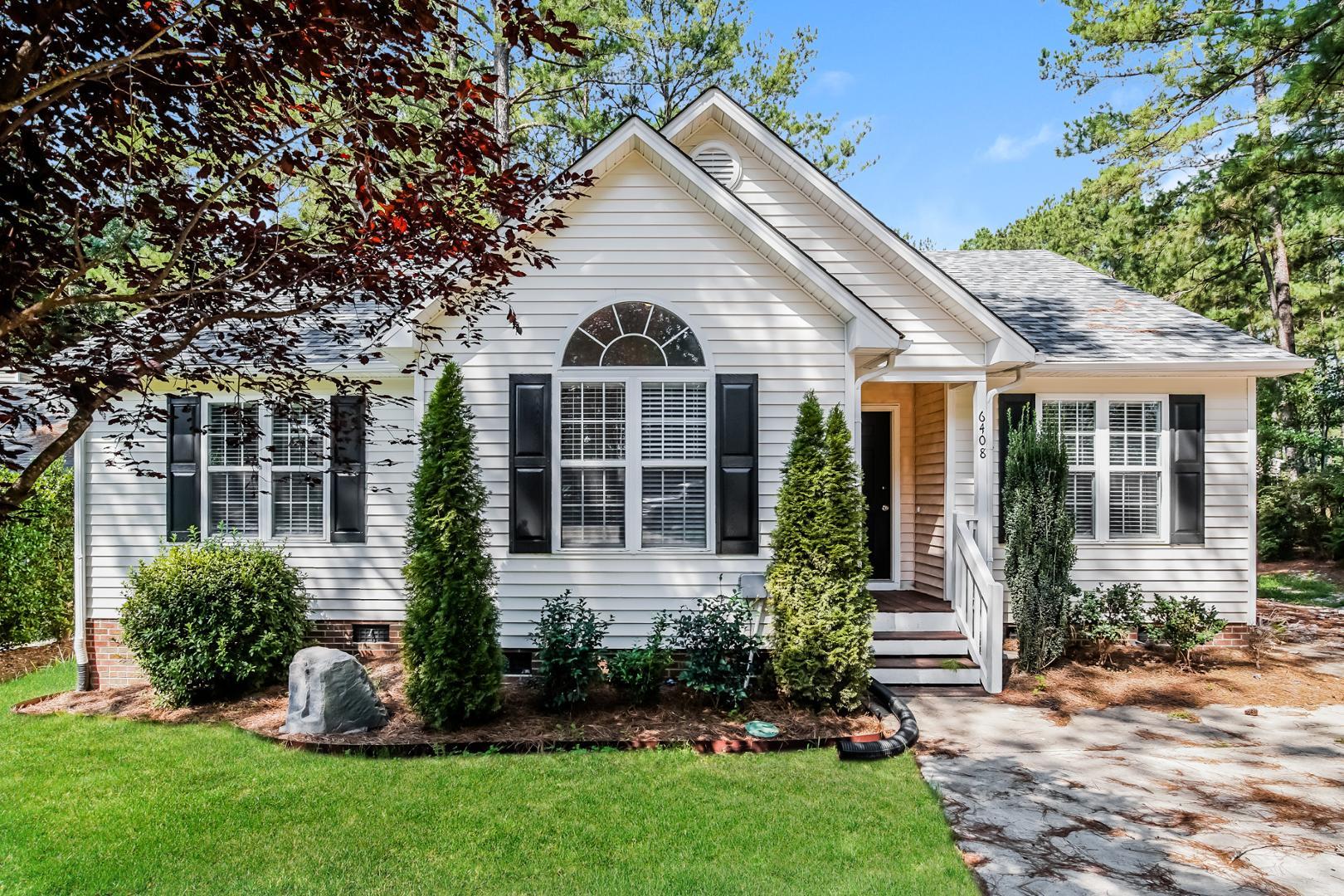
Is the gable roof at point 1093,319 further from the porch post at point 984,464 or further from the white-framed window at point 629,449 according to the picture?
the white-framed window at point 629,449

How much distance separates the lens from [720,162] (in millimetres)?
8461

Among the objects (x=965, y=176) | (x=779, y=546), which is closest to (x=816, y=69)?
(x=965, y=176)

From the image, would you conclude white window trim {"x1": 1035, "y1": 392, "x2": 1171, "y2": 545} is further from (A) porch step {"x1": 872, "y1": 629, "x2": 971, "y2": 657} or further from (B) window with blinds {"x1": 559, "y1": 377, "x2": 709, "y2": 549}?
(B) window with blinds {"x1": 559, "y1": 377, "x2": 709, "y2": 549}

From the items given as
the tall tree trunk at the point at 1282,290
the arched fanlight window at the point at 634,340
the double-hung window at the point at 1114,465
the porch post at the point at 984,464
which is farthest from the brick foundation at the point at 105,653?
the tall tree trunk at the point at 1282,290

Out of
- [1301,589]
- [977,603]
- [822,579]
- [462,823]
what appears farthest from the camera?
[1301,589]

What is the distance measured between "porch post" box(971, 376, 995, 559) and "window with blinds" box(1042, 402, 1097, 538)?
39.0 inches

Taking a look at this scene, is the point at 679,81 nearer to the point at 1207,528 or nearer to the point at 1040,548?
the point at 1040,548

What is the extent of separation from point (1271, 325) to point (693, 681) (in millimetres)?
18929

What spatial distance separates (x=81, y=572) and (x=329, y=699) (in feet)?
13.4

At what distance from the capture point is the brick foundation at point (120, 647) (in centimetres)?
757

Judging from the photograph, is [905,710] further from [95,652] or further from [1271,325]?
[1271,325]

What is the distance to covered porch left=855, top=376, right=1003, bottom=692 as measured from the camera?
692 centimetres

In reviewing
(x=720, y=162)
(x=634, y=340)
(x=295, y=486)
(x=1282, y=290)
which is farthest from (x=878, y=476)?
(x=1282, y=290)

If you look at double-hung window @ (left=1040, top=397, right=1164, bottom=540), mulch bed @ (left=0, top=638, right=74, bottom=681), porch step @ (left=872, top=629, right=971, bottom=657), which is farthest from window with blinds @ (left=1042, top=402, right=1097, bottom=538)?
mulch bed @ (left=0, top=638, right=74, bottom=681)
